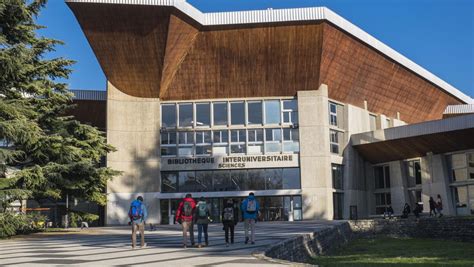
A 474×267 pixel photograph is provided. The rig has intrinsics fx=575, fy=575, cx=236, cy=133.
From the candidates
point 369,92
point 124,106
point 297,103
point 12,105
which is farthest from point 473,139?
point 12,105

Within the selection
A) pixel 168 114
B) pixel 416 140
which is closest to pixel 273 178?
pixel 168 114

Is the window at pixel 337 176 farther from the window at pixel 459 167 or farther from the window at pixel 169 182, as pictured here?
the window at pixel 169 182

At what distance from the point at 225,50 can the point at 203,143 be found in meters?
7.19

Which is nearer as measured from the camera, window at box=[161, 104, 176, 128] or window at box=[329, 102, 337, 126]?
window at box=[161, 104, 176, 128]

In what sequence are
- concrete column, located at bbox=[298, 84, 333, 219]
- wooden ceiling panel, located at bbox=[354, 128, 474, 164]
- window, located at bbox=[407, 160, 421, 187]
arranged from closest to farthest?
1. wooden ceiling panel, located at bbox=[354, 128, 474, 164]
2. concrete column, located at bbox=[298, 84, 333, 219]
3. window, located at bbox=[407, 160, 421, 187]

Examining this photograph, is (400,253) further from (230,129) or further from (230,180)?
(230,129)

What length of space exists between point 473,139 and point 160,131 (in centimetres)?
2181

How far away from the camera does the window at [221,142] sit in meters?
41.4

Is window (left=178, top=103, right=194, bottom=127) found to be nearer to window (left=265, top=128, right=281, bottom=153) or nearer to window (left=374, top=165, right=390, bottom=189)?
window (left=265, top=128, right=281, bottom=153)

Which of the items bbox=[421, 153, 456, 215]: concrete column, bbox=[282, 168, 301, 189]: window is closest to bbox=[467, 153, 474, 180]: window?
bbox=[421, 153, 456, 215]: concrete column

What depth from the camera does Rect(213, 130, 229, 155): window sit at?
41.4 m

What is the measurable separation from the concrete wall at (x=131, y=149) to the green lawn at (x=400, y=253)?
1628 cm

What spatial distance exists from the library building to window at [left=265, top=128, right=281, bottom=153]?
0.11 meters

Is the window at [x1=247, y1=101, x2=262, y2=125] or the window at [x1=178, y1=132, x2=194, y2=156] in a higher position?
the window at [x1=247, y1=101, x2=262, y2=125]
